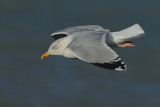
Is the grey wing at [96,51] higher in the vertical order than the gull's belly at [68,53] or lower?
higher

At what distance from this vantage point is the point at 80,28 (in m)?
8.01

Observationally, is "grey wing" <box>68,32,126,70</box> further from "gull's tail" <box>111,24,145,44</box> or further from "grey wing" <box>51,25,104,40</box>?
"grey wing" <box>51,25,104,40</box>

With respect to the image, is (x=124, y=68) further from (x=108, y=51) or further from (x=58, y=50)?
(x=58, y=50)

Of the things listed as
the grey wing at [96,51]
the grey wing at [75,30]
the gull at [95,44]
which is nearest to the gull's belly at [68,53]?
the gull at [95,44]

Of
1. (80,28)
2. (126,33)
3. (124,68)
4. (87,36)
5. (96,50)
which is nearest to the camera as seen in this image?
(124,68)

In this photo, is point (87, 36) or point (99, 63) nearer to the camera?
point (99, 63)

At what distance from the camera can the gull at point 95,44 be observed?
597 centimetres

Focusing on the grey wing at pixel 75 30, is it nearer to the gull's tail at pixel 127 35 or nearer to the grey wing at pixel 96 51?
the gull's tail at pixel 127 35

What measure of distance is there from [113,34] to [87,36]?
1.76ft

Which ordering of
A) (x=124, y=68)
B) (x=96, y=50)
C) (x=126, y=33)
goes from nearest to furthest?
1. (x=124, y=68)
2. (x=96, y=50)
3. (x=126, y=33)

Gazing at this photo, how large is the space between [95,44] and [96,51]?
0.18 meters

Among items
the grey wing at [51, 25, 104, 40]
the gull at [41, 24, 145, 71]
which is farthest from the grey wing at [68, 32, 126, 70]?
the grey wing at [51, 25, 104, 40]

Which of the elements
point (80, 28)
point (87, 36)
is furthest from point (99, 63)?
point (80, 28)

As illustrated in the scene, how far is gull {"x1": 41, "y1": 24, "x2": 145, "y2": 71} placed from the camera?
5973mm
